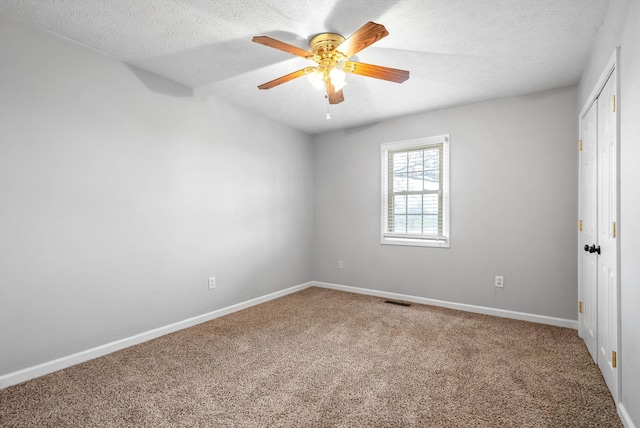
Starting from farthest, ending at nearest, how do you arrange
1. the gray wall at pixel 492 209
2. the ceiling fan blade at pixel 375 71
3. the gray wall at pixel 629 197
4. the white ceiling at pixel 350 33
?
the gray wall at pixel 492 209, the ceiling fan blade at pixel 375 71, the white ceiling at pixel 350 33, the gray wall at pixel 629 197

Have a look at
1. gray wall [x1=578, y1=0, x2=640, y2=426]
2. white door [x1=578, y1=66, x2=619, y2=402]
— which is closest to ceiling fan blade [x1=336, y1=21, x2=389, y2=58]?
gray wall [x1=578, y1=0, x2=640, y2=426]

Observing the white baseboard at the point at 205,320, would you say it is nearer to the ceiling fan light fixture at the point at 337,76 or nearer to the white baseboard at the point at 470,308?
the white baseboard at the point at 470,308

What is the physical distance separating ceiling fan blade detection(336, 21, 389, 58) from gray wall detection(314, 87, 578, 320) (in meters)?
2.19

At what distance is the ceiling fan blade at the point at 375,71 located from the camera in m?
2.32

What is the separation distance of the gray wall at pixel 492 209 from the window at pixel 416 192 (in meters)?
0.10

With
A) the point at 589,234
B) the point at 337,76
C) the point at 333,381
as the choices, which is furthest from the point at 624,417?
the point at 337,76

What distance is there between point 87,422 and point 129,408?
20 cm

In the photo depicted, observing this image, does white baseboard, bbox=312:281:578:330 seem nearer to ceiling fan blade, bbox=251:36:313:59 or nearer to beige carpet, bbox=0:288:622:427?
beige carpet, bbox=0:288:622:427

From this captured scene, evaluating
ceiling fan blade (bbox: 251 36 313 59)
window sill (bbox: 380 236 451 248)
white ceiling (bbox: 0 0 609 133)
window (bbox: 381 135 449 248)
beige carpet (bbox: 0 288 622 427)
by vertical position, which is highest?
white ceiling (bbox: 0 0 609 133)

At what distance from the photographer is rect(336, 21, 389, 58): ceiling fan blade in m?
1.86

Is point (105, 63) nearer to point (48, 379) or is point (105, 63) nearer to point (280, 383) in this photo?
point (48, 379)

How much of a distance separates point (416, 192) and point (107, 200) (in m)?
3.41

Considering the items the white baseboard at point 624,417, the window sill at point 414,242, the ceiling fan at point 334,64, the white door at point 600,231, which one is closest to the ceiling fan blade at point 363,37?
the ceiling fan at point 334,64

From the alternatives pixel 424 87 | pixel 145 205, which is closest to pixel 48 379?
pixel 145 205
